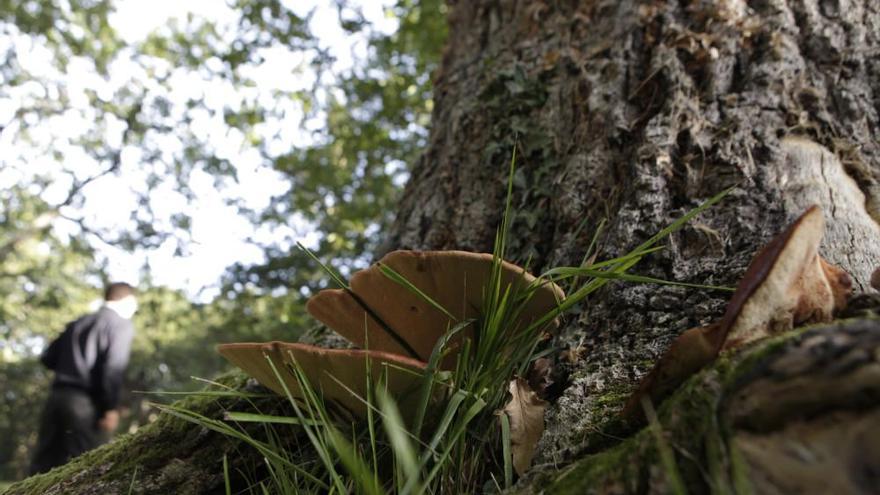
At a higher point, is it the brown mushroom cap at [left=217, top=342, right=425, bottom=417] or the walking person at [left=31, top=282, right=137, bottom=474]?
the walking person at [left=31, top=282, right=137, bottom=474]

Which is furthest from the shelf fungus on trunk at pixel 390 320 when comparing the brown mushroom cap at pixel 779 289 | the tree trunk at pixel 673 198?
the brown mushroom cap at pixel 779 289

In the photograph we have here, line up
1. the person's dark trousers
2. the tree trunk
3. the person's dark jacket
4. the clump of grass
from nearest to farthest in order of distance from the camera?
the tree trunk, the clump of grass, the person's dark trousers, the person's dark jacket

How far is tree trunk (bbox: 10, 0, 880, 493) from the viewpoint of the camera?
0.60 meters

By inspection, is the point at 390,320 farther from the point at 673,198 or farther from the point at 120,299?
the point at 120,299

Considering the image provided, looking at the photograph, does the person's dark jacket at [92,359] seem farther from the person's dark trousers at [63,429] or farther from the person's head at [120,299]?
the person's head at [120,299]

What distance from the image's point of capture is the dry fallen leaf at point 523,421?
105cm

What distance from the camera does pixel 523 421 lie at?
1091 millimetres

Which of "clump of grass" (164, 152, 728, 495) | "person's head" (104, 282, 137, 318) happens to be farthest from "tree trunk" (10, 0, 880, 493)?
"person's head" (104, 282, 137, 318)

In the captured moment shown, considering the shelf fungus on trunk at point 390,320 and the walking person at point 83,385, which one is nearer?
the shelf fungus on trunk at point 390,320

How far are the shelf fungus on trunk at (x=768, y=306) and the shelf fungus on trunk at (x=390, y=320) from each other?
0.33m

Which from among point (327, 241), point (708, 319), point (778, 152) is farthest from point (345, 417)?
point (327, 241)

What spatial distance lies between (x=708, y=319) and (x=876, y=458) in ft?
2.17

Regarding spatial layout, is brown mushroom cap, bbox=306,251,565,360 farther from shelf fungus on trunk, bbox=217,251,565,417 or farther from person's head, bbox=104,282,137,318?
person's head, bbox=104,282,137,318

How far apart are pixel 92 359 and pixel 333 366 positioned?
428 cm
